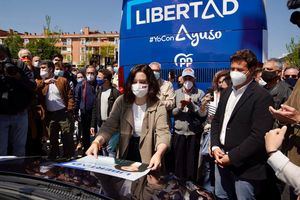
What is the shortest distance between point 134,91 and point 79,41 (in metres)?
123

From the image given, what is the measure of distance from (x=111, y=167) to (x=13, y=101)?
3.08 meters

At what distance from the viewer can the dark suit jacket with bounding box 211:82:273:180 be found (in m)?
3.18

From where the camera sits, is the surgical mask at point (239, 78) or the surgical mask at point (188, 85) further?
the surgical mask at point (188, 85)

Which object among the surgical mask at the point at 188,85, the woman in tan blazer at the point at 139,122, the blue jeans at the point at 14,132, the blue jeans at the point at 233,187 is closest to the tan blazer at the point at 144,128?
the woman in tan blazer at the point at 139,122

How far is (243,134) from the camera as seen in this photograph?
10.8 ft

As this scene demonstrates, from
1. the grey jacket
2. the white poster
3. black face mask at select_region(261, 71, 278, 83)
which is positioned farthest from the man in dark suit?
black face mask at select_region(261, 71, 278, 83)

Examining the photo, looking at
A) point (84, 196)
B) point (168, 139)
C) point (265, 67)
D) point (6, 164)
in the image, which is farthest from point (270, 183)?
point (265, 67)

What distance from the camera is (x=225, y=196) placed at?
141 inches

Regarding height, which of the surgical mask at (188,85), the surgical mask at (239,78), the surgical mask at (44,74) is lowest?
the surgical mask at (188,85)

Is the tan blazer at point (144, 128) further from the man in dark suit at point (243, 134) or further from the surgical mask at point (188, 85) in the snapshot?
the surgical mask at point (188, 85)

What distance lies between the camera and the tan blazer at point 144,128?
137 inches

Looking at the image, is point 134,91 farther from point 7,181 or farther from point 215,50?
point 215,50

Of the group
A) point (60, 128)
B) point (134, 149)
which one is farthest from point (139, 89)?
point (60, 128)

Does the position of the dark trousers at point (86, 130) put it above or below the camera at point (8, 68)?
below
